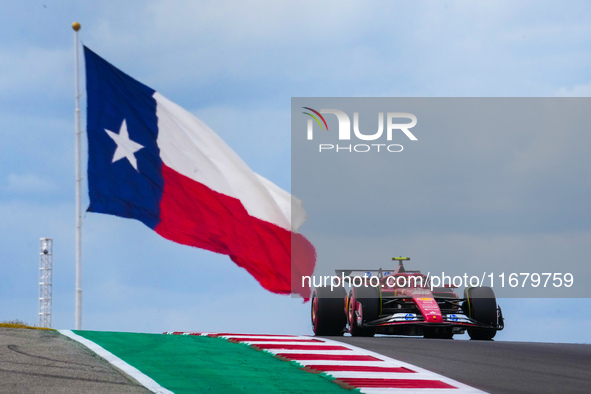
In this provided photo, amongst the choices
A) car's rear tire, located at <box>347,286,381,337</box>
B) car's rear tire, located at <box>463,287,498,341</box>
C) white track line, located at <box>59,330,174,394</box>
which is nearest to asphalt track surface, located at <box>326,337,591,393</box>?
car's rear tire, located at <box>347,286,381,337</box>

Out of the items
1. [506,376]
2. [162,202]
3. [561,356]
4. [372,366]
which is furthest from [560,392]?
[162,202]

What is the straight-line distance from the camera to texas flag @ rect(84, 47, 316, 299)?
13.7 meters

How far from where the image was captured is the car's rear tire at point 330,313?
16.9 metres

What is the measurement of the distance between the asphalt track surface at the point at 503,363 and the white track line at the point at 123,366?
10.3 ft

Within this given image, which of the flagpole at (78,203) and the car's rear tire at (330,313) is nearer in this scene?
the flagpole at (78,203)

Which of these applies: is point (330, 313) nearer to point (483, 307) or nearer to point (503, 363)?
point (483, 307)

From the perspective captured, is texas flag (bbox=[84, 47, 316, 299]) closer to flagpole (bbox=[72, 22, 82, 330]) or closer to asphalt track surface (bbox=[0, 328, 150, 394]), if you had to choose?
flagpole (bbox=[72, 22, 82, 330])

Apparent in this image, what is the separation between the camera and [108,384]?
7.40 meters

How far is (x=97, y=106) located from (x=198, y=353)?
6076mm

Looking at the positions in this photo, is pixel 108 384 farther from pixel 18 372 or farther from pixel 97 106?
pixel 97 106

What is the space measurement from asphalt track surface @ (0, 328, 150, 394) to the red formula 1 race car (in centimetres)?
753

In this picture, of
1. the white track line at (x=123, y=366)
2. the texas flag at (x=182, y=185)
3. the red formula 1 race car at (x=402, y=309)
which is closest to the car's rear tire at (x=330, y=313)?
the red formula 1 race car at (x=402, y=309)

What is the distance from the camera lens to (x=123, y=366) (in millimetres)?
8430

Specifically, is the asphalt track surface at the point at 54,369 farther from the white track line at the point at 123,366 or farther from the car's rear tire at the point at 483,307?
the car's rear tire at the point at 483,307
